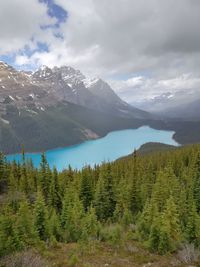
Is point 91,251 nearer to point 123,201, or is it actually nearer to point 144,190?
point 123,201

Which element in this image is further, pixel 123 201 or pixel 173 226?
pixel 123 201

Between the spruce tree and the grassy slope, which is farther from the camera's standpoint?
the spruce tree

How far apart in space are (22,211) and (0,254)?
5.96 meters

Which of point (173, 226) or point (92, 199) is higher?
point (173, 226)

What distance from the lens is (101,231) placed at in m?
24.6

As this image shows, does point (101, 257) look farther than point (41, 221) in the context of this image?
No

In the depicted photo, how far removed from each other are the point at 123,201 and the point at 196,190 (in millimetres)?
11511

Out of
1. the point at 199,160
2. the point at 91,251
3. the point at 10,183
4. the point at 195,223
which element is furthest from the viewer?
the point at 10,183

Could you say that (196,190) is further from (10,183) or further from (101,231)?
(10,183)

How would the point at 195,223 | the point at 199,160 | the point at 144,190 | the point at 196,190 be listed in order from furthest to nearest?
the point at 199,160, the point at 144,190, the point at 196,190, the point at 195,223

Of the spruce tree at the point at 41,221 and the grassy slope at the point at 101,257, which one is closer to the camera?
the grassy slope at the point at 101,257

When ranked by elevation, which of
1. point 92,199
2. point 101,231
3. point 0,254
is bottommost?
point 92,199

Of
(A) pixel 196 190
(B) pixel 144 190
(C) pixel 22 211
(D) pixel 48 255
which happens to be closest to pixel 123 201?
(B) pixel 144 190

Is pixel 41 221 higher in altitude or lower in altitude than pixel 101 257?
lower
